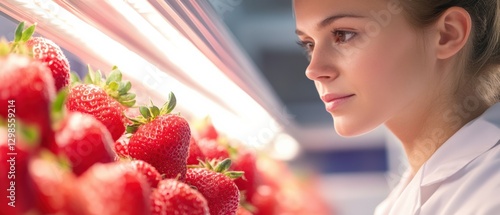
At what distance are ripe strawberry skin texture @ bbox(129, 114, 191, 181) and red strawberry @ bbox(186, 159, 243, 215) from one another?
0.06 meters

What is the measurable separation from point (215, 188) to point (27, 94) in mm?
389

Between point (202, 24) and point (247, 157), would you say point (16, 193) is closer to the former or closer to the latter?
point (202, 24)

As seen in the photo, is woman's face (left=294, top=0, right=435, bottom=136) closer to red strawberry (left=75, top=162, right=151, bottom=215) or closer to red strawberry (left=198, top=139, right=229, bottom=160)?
red strawberry (left=198, top=139, right=229, bottom=160)

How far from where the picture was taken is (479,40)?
1484mm

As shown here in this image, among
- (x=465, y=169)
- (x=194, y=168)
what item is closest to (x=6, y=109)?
(x=194, y=168)

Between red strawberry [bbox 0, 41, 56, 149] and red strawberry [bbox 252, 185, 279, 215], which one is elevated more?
red strawberry [bbox 0, 41, 56, 149]

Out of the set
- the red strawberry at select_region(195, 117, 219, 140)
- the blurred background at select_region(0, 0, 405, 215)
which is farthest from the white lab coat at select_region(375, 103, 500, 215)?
the blurred background at select_region(0, 0, 405, 215)

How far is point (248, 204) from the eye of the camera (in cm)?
135

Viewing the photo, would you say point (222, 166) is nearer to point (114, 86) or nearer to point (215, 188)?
point (215, 188)

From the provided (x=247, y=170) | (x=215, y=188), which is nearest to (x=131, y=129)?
(x=215, y=188)

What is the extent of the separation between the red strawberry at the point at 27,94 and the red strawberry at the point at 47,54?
9 cm

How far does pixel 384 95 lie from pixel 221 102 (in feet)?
1.91

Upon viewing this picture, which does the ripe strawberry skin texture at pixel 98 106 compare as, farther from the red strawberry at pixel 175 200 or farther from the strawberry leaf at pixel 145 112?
the red strawberry at pixel 175 200

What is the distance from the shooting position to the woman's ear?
1404 millimetres
